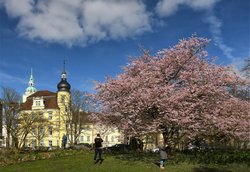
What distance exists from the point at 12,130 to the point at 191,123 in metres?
32.9

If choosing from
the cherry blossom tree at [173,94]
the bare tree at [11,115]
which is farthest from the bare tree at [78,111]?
the cherry blossom tree at [173,94]

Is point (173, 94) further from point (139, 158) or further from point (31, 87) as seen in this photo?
point (31, 87)

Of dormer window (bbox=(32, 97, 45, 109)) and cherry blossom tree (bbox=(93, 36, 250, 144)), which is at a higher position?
dormer window (bbox=(32, 97, 45, 109))

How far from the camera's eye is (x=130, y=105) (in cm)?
2372

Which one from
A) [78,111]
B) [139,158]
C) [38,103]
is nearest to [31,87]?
[38,103]

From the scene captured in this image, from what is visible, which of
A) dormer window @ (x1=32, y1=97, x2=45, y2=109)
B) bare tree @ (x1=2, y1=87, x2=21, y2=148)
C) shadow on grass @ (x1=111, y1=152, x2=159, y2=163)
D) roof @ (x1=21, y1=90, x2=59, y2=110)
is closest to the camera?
shadow on grass @ (x1=111, y1=152, x2=159, y2=163)

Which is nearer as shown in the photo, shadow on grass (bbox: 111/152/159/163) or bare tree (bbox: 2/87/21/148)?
shadow on grass (bbox: 111/152/159/163)

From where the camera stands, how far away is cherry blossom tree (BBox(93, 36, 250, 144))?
22.8 metres

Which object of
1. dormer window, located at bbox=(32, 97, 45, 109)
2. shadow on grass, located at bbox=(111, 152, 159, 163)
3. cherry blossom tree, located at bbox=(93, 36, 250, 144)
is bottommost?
shadow on grass, located at bbox=(111, 152, 159, 163)

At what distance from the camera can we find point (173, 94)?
22969 millimetres

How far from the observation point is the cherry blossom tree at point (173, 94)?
898 inches

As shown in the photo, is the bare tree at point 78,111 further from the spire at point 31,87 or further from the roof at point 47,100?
the spire at point 31,87

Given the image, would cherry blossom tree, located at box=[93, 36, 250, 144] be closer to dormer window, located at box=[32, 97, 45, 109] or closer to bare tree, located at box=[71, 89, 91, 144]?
bare tree, located at box=[71, 89, 91, 144]

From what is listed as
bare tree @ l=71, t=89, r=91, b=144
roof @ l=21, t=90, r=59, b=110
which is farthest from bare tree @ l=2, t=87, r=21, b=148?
roof @ l=21, t=90, r=59, b=110
